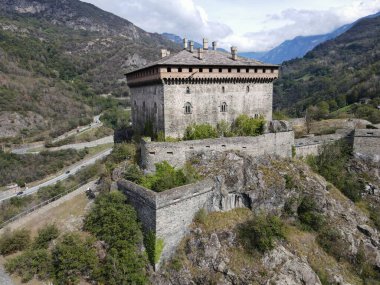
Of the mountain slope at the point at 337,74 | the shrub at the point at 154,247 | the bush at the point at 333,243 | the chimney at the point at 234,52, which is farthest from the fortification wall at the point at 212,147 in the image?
the mountain slope at the point at 337,74

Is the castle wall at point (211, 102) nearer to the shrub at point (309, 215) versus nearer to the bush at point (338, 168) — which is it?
the bush at point (338, 168)

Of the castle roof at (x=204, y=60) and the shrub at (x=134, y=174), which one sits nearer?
the shrub at (x=134, y=174)

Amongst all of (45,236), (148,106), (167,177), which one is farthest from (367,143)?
(45,236)

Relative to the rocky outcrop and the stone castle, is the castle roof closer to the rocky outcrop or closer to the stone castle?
the stone castle

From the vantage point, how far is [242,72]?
27875mm

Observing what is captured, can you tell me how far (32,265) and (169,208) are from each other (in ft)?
30.1

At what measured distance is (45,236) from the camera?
70.5 ft

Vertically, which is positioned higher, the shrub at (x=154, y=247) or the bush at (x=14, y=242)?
the shrub at (x=154, y=247)

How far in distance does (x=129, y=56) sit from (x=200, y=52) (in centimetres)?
10582

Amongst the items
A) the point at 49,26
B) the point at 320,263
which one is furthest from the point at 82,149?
the point at 49,26

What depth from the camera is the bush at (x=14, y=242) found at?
2166 cm

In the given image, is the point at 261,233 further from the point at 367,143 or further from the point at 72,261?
the point at 367,143

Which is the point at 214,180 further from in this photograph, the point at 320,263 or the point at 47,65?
the point at 47,65

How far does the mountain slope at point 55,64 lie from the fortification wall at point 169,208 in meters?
66.2
